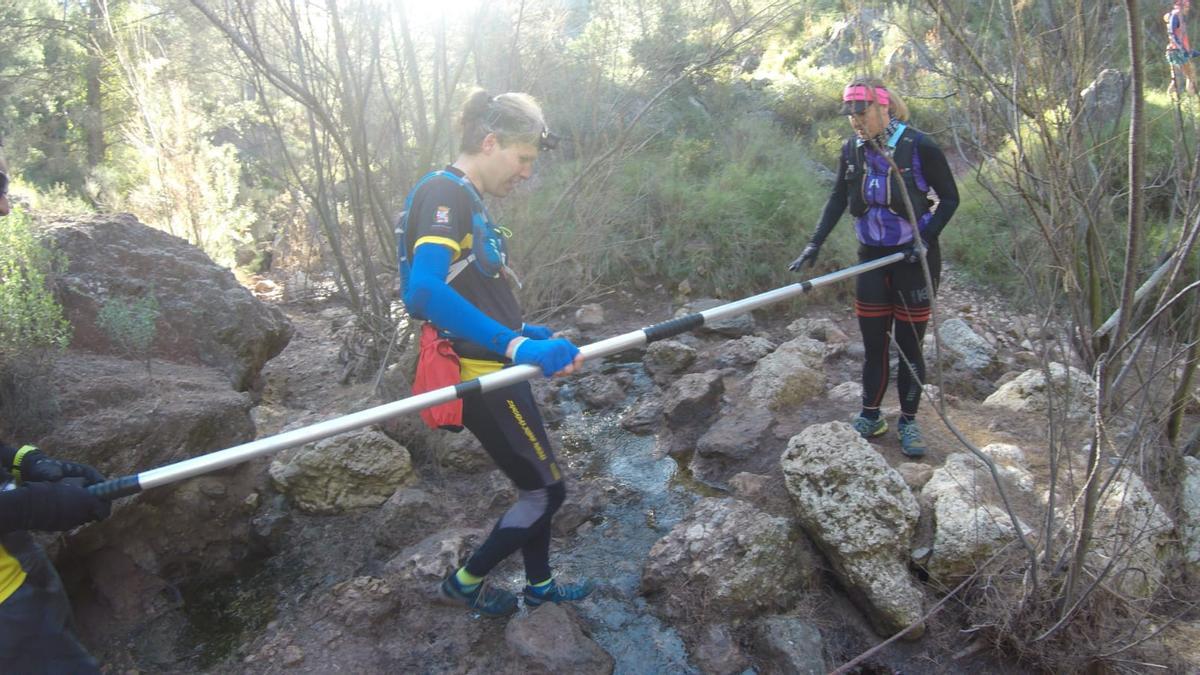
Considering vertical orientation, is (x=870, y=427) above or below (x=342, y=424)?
below

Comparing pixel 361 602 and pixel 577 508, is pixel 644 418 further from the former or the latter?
pixel 361 602

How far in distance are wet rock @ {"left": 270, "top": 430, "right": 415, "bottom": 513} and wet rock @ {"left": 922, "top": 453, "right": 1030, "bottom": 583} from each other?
277cm

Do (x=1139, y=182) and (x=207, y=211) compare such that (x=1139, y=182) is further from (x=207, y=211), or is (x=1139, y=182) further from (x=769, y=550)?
(x=207, y=211)

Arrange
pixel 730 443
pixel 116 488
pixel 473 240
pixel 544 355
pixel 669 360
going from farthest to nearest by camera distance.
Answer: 1. pixel 669 360
2. pixel 730 443
3. pixel 473 240
4. pixel 544 355
5. pixel 116 488

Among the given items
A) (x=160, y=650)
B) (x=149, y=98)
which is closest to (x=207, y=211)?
(x=149, y=98)

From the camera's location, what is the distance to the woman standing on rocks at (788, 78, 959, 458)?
352 centimetres

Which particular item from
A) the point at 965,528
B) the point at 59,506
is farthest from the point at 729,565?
the point at 59,506

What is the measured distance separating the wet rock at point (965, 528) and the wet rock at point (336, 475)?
2766 millimetres

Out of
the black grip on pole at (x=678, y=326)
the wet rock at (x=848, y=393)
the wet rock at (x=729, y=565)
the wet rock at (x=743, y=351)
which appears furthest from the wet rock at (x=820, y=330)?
the black grip on pole at (x=678, y=326)

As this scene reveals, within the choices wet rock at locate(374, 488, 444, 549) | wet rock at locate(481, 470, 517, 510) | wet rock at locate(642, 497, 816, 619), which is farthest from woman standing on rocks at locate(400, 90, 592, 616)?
wet rock at locate(481, 470, 517, 510)

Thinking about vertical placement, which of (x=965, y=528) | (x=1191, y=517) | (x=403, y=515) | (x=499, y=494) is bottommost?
(x=1191, y=517)

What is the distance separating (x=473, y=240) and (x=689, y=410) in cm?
296

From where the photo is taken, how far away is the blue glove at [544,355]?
2.44 metres

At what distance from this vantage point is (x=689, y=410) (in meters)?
5.22
